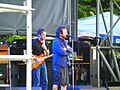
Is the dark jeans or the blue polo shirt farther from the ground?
the blue polo shirt

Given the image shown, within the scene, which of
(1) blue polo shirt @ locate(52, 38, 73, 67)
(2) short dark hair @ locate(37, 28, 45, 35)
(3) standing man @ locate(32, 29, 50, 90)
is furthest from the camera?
(3) standing man @ locate(32, 29, 50, 90)

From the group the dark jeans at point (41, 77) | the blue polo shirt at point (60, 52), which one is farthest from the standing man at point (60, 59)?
the dark jeans at point (41, 77)

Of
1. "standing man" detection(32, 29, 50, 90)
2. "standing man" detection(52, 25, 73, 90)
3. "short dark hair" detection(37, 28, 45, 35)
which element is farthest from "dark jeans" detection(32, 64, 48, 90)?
"short dark hair" detection(37, 28, 45, 35)

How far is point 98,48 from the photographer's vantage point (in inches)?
329

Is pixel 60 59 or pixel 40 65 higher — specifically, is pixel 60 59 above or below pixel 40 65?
above

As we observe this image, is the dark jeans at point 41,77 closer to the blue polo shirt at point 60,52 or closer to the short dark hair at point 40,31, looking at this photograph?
the blue polo shirt at point 60,52

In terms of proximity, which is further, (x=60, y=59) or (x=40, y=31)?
Result: (x=40, y=31)

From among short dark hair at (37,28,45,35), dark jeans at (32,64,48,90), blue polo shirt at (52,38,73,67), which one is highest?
short dark hair at (37,28,45,35)

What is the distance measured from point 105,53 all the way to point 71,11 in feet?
4.27

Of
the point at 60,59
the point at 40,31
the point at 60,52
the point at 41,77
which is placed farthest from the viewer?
the point at 41,77

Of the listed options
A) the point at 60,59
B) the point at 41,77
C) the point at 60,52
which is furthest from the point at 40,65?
the point at 60,52

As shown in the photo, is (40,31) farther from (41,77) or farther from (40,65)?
(41,77)

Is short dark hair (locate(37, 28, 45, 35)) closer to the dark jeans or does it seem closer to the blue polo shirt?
the blue polo shirt

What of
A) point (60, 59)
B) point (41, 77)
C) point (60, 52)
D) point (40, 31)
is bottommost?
point (41, 77)
